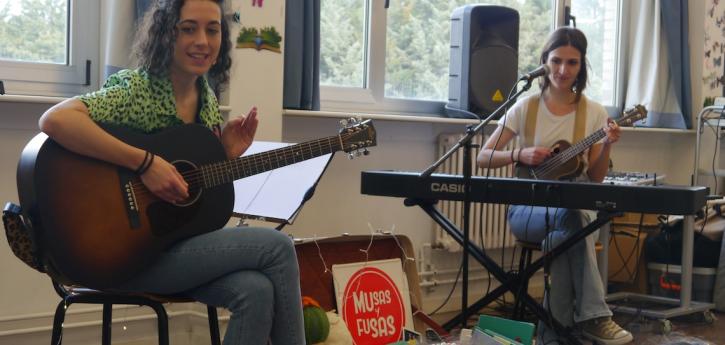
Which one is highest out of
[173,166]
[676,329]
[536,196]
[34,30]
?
[34,30]

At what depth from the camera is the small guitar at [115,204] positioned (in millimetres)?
1556

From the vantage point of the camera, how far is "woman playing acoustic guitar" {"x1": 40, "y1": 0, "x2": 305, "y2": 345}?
64.1 inches

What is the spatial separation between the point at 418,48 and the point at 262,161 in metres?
2.02

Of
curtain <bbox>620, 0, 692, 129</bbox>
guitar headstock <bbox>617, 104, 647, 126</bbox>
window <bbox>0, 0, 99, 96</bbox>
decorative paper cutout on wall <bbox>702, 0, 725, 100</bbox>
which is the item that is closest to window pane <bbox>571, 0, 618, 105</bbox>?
curtain <bbox>620, 0, 692, 129</bbox>

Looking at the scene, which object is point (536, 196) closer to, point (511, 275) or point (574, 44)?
point (511, 275)

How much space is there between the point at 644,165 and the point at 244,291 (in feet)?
11.6

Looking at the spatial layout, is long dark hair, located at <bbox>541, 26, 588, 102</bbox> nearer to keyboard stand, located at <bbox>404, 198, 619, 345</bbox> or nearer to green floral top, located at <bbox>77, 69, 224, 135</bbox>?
keyboard stand, located at <bbox>404, 198, 619, 345</bbox>

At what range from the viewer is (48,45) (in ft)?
8.87

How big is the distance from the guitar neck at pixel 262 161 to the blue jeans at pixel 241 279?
13 cm

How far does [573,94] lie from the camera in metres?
3.01

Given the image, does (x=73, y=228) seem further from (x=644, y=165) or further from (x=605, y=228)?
(x=644, y=165)

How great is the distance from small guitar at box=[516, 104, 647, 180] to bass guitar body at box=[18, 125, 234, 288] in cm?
146

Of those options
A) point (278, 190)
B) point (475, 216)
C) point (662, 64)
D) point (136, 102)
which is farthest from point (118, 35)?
point (662, 64)

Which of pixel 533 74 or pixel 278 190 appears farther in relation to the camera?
pixel 533 74
